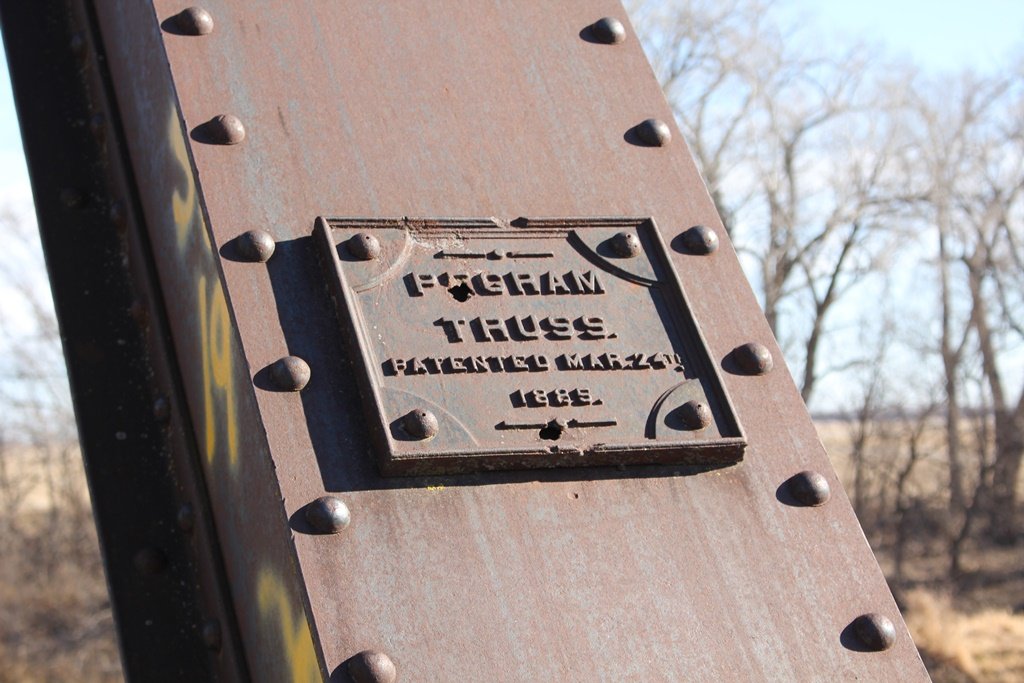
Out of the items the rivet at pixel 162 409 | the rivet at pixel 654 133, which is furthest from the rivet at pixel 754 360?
the rivet at pixel 162 409

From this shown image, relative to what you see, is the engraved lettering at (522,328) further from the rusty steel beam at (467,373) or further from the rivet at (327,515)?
the rivet at (327,515)

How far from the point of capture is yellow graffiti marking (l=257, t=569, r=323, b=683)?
1633mm

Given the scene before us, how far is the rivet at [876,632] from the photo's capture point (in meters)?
1.75

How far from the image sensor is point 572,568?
170 cm

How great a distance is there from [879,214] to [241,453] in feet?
92.6

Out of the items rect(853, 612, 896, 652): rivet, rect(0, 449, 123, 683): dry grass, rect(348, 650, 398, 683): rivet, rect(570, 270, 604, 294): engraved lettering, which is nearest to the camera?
rect(348, 650, 398, 683): rivet

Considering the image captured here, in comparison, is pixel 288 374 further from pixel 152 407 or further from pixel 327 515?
pixel 152 407

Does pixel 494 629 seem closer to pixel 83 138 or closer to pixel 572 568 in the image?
pixel 572 568

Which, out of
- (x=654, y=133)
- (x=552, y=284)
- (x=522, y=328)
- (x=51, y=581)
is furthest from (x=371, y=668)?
(x=51, y=581)

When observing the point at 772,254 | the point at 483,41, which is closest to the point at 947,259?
the point at 772,254

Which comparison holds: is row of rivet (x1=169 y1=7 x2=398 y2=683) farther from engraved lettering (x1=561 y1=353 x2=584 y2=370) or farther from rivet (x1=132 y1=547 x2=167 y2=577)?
engraved lettering (x1=561 y1=353 x2=584 y2=370)

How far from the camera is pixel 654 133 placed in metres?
2.20

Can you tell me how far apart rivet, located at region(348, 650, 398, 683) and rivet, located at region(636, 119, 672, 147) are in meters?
1.00

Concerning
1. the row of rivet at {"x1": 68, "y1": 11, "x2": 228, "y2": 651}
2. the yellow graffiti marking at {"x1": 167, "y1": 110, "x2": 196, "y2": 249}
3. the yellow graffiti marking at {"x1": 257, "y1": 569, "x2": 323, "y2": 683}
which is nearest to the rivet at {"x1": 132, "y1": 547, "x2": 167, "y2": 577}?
the row of rivet at {"x1": 68, "y1": 11, "x2": 228, "y2": 651}
